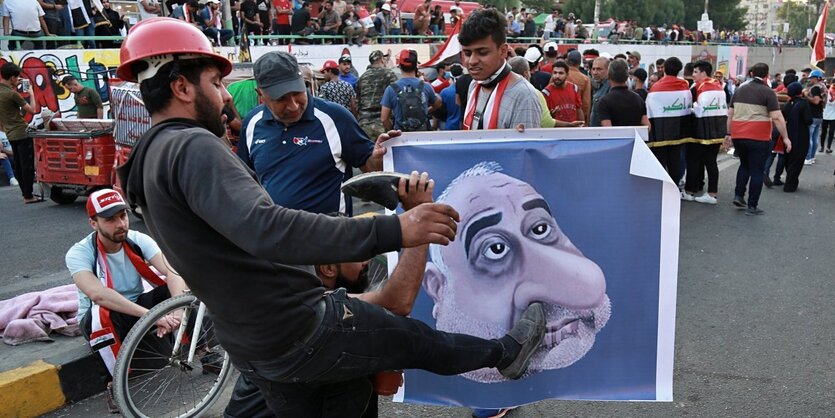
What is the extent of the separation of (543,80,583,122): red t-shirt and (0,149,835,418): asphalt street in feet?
6.36

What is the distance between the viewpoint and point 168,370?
4.09 m

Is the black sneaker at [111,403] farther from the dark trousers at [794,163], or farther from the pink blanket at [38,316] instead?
the dark trousers at [794,163]

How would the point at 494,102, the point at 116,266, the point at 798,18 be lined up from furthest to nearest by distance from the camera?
the point at 798,18, the point at 116,266, the point at 494,102

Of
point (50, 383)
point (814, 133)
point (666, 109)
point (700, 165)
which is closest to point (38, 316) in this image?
point (50, 383)

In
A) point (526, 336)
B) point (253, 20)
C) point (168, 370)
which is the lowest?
point (168, 370)

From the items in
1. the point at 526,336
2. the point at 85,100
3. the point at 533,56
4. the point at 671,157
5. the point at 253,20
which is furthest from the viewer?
the point at 253,20

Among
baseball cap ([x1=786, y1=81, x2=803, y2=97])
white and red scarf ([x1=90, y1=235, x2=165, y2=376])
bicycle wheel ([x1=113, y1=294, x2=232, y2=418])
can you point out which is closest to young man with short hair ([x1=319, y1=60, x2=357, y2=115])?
white and red scarf ([x1=90, y1=235, x2=165, y2=376])

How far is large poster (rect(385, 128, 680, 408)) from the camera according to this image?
3162mm

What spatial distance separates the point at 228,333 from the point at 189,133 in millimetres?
626

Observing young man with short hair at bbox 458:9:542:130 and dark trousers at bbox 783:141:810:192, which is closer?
young man with short hair at bbox 458:9:542:130

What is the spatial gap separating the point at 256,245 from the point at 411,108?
264 inches

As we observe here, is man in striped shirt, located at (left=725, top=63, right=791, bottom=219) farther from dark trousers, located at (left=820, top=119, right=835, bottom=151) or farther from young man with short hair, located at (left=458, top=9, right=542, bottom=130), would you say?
dark trousers, located at (left=820, top=119, right=835, bottom=151)

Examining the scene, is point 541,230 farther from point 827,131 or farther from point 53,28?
point 827,131

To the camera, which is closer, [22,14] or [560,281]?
[560,281]
